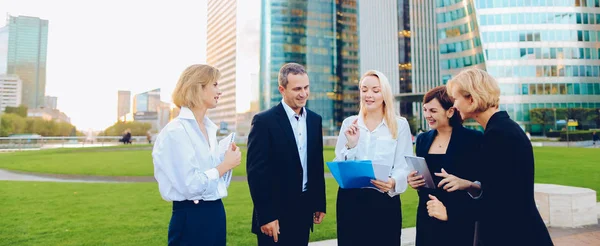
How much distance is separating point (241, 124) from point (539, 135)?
80071 mm

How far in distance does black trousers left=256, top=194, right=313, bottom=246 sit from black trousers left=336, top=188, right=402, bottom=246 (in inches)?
14.5

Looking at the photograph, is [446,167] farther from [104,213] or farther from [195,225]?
[104,213]

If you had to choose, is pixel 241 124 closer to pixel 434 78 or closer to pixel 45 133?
pixel 45 133

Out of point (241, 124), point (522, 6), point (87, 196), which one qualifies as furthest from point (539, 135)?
point (241, 124)

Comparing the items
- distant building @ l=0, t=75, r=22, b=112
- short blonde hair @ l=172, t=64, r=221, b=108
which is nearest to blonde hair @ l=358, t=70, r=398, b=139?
short blonde hair @ l=172, t=64, r=221, b=108

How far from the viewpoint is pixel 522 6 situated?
188 ft

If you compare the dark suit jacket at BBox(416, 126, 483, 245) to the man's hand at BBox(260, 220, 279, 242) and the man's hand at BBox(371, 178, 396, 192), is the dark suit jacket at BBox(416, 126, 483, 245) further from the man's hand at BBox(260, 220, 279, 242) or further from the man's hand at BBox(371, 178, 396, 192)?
the man's hand at BBox(260, 220, 279, 242)

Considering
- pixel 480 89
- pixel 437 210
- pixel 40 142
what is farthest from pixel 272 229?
pixel 40 142

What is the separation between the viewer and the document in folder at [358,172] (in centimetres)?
242

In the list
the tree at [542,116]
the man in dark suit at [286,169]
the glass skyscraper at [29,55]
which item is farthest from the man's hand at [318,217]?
the glass skyscraper at [29,55]

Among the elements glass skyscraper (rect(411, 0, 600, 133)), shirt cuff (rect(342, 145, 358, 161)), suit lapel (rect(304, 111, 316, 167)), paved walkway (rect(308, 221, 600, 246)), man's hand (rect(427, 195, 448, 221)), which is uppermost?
glass skyscraper (rect(411, 0, 600, 133))

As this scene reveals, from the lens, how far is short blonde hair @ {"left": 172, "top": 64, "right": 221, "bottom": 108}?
99.7 inches

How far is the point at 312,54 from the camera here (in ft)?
307

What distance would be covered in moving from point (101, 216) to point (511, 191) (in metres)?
7.59
